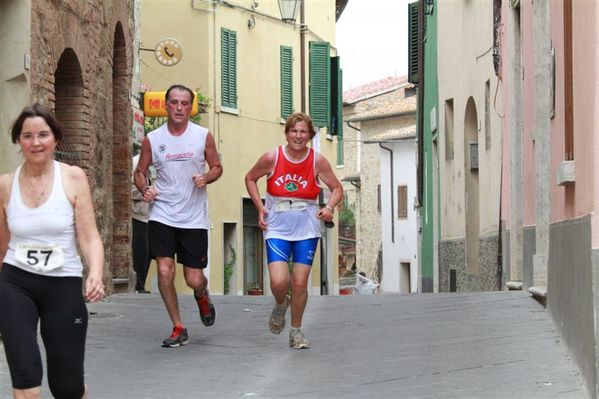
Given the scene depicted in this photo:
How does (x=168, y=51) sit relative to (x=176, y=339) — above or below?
above

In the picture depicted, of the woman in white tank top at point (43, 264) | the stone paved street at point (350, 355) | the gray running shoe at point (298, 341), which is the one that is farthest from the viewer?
the gray running shoe at point (298, 341)

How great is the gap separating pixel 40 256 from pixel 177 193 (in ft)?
14.4

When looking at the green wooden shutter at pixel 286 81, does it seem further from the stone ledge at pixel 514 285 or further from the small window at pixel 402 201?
the small window at pixel 402 201

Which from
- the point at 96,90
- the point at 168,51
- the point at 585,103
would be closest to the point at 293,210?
the point at 585,103

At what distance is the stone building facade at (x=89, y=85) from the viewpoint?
1198cm

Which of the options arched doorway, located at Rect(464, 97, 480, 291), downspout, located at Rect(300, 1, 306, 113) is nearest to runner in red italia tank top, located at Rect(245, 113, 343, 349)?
arched doorway, located at Rect(464, 97, 480, 291)

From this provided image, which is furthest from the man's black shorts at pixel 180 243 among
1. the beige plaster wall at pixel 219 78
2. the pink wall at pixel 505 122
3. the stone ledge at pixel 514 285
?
the beige plaster wall at pixel 219 78

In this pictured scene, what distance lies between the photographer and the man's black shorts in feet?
34.9

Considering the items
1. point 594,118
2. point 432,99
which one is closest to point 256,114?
point 432,99

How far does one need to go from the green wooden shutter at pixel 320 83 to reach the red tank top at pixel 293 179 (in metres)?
27.6

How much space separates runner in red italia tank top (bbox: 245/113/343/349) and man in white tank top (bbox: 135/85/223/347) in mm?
534

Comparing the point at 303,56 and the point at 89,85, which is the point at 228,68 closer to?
the point at 303,56

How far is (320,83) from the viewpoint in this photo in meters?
38.3

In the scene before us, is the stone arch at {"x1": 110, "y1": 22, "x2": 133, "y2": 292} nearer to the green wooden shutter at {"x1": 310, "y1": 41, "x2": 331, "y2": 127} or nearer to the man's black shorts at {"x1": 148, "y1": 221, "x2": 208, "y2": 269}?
the man's black shorts at {"x1": 148, "y1": 221, "x2": 208, "y2": 269}
